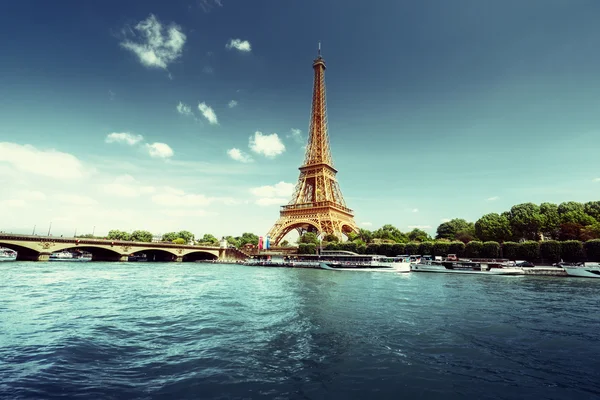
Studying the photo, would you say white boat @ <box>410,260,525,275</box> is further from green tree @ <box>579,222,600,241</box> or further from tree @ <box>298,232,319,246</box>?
tree @ <box>298,232,319,246</box>

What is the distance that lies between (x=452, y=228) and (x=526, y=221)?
32355 mm

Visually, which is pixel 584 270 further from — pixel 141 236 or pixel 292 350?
pixel 141 236

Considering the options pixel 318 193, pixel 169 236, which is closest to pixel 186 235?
pixel 169 236

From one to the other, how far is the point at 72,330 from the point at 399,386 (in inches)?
569

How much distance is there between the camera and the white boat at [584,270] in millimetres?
48672

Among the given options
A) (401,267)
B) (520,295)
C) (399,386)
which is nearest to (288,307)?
(399,386)

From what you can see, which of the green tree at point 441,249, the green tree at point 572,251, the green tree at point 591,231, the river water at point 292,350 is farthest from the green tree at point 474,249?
the river water at point 292,350

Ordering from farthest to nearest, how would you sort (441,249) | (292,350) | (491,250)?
(441,249)
(491,250)
(292,350)

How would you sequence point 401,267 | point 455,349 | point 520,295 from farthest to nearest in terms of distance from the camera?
point 401,267 < point 520,295 < point 455,349

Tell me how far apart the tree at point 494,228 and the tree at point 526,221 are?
6.49 feet

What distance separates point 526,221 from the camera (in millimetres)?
71000

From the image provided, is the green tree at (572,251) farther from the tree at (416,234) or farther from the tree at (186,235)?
the tree at (186,235)

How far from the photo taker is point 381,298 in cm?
2572

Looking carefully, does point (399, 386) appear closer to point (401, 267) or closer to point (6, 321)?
point (6, 321)
